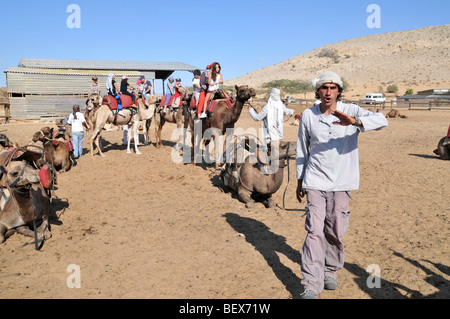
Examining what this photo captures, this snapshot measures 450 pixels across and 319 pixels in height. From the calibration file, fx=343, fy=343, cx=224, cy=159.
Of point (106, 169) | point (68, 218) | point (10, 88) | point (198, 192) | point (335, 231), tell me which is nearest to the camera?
point (335, 231)

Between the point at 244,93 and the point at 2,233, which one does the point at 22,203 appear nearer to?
the point at 2,233

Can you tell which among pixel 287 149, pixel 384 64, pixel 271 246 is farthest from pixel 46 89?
pixel 384 64

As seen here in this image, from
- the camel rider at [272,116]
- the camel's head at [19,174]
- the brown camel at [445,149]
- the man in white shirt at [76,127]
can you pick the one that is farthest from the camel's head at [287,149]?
the man in white shirt at [76,127]

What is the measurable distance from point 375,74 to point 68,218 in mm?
81198

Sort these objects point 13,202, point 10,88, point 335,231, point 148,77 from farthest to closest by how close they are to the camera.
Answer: point 148,77
point 10,88
point 13,202
point 335,231

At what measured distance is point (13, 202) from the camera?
5.01 meters

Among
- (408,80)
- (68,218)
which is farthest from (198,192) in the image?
(408,80)

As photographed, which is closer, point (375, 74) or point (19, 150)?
point (19, 150)

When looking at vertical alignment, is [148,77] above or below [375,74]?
below

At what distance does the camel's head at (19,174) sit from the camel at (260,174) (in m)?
3.75

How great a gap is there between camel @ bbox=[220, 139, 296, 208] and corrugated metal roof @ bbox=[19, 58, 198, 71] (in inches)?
A: 983

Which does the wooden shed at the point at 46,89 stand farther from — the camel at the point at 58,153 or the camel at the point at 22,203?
the camel at the point at 22,203
